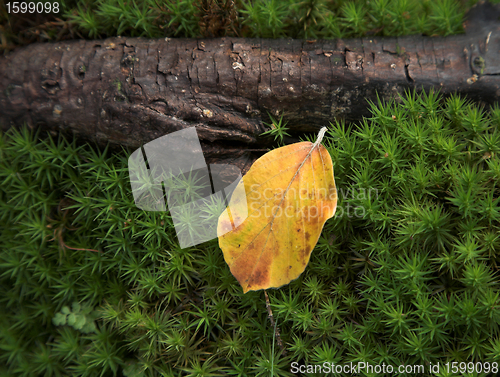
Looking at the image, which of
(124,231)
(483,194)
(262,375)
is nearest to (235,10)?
(124,231)

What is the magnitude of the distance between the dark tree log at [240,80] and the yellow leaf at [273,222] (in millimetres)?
360

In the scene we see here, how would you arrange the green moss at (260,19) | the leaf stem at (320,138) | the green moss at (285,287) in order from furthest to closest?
the green moss at (260,19), the leaf stem at (320,138), the green moss at (285,287)

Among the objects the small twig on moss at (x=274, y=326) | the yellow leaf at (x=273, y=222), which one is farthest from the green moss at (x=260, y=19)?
the small twig on moss at (x=274, y=326)

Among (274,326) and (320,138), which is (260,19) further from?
(274,326)

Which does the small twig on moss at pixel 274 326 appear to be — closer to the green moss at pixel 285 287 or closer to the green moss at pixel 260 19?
the green moss at pixel 285 287

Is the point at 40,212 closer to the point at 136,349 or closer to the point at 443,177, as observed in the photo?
the point at 136,349

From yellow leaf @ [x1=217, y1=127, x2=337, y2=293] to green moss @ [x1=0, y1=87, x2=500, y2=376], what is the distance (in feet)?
0.62

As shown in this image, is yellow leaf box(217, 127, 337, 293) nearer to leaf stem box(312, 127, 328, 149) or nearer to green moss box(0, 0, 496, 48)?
leaf stem box(312, 127, 328, 149)

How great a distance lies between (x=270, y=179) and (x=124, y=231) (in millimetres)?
1108

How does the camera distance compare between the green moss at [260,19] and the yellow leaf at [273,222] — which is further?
the green moss at [260,19]

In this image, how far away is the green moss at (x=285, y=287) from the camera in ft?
5.99

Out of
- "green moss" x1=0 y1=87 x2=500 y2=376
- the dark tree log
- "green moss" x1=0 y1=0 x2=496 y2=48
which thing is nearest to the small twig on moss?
"green moss" x1=0 y1=87 x2=500 y2=376

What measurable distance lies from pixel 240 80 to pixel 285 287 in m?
1.37

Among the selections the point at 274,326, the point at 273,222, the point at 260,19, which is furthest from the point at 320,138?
the point at 274,326
